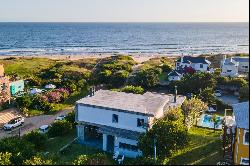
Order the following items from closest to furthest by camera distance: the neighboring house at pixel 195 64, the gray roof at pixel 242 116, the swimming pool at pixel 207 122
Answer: the gray roof at pixel 242 116 → the swimming pool at pixel 207 122 → the neighboring house at pixel 195 64

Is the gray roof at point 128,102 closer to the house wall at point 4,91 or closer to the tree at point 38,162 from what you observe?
the tree at point 38,162

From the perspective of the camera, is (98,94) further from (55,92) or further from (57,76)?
(57,76)

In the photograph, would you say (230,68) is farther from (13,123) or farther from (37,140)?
(37,140)

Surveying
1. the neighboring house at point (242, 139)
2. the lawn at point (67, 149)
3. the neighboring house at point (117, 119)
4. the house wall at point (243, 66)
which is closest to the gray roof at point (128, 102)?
the neighboring house at point (117, 119)

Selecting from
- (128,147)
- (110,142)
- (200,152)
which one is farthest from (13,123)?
(200,152)

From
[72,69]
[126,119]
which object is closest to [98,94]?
[126,119]

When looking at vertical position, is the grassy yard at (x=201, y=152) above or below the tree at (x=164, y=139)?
below

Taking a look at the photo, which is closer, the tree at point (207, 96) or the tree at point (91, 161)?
the tree at point (91, 161)
